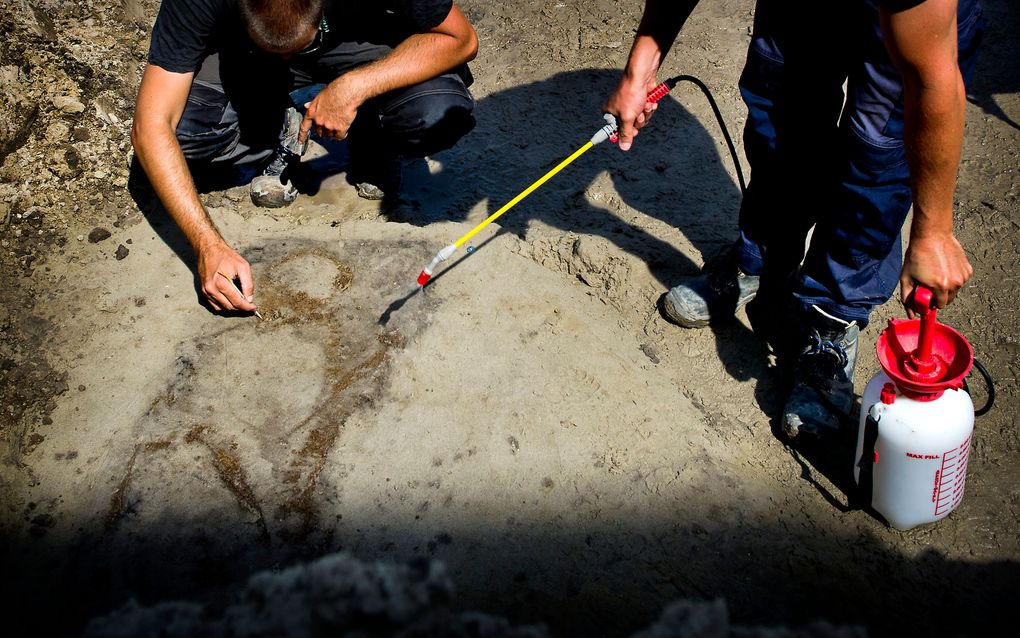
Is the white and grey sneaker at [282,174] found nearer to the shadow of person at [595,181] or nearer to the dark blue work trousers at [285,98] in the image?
the dark blue work trousers at [285,98]

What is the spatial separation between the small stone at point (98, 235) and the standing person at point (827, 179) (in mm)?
2014

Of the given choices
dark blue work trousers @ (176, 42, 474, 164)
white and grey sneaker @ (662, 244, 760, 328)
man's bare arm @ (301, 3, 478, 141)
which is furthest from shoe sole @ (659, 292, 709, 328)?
man's bare arm @ (301, 3, 478, 141)

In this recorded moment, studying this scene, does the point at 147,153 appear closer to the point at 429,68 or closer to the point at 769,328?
the point at 429,68

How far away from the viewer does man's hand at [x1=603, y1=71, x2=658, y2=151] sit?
2.26 meters

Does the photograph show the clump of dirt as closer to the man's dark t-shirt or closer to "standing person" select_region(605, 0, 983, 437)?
the man's dark t-shirt

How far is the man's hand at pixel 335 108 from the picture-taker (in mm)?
2596

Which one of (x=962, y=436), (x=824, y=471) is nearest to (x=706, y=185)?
(x=824, y=471)

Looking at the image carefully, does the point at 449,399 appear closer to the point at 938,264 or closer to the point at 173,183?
the point at 173,183

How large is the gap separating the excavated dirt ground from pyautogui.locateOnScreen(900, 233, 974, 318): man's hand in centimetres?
73

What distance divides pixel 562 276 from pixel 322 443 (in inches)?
42.3

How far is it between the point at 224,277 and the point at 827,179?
1.92 m

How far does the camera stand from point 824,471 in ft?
7.24

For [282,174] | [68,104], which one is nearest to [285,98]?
[282,174]

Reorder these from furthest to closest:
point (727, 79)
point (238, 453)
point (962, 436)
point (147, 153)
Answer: point (727, 79), point (147, 153), point (238, 453), point (962, 436)
